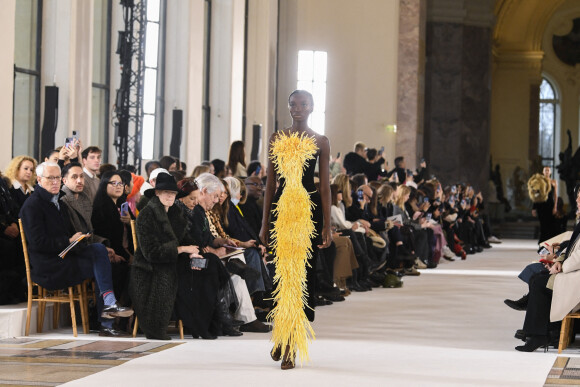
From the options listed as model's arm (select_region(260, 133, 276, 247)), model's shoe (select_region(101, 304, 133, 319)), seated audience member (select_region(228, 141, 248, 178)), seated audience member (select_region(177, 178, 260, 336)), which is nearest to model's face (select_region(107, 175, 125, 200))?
seated audience member (select_region(177, 178, 260, 336))

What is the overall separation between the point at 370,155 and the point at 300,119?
12526 mm

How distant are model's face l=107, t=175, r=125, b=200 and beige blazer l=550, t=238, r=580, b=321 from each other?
372cm

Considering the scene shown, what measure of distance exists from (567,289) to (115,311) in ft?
11.3

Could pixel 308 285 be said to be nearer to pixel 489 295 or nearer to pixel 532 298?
pixel 532 298

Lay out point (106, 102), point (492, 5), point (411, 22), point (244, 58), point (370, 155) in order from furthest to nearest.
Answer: point (492, 5)
point (411, 22)
point (244, 58)
point (370, 155)
point (106, 102)

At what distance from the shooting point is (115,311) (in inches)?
336

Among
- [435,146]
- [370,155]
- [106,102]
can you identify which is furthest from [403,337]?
[435,146]

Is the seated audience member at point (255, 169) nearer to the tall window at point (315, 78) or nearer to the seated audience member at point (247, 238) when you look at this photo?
the seated audience member at point (247, 238)

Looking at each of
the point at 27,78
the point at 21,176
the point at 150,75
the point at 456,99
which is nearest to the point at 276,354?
the point at 21,176

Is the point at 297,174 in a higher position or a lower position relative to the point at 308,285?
higher

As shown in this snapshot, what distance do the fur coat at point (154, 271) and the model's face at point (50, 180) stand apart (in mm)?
690

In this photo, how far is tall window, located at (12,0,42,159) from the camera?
533 inches

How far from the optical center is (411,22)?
25.4 metres

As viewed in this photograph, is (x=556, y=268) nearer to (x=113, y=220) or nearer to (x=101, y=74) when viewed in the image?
(x=113, y=220)
